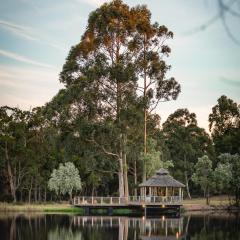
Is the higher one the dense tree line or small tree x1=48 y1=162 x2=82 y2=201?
the dense tree line

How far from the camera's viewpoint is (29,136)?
230 ft

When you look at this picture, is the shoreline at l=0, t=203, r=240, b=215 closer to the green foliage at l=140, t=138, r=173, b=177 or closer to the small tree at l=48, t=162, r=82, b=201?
the green foliage at l=140, t=138, r=173, b=177

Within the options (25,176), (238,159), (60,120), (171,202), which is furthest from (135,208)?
(25,176)

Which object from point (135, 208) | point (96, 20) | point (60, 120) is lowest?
point (135, 208)

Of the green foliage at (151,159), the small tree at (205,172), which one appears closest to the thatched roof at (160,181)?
the green foliage at (151,159)

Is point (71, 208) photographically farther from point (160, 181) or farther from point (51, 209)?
point (160, 181)

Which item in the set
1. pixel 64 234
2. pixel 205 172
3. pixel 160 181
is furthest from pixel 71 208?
pixel 64 234

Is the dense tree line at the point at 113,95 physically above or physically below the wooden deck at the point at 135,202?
above

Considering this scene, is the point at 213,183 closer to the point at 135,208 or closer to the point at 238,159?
the point at 238,159

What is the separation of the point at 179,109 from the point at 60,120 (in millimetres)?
28633

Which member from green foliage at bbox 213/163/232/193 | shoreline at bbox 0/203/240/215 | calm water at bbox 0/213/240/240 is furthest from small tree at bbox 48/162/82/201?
calm water at bbox 0/213/240/240

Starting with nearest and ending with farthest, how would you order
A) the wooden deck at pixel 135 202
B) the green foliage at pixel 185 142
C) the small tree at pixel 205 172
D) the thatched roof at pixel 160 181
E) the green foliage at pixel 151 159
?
the wooden deck at pixel 135 202 → the thatched roof at pixel 160 181 → the green foliage at pixel 151 159 → the small tree at pixel 205 172 → the green foliage at pixel 185 142

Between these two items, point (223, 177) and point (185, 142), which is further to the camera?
point (185, 142)

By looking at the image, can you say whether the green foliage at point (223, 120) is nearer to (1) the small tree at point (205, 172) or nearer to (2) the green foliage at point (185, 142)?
(2) the green foliage at point (185, 142)
